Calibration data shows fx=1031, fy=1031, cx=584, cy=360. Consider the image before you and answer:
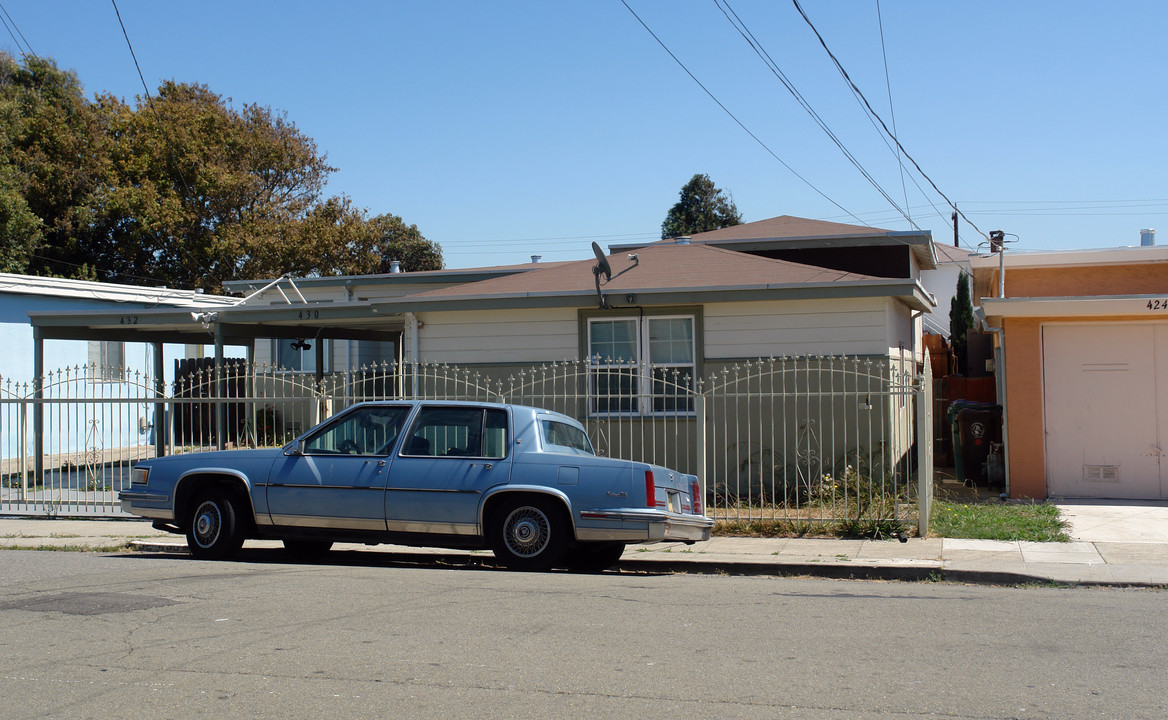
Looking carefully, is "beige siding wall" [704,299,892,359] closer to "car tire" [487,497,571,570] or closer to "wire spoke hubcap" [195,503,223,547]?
"car tire" [487,497,571,570]

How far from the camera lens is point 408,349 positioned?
15508mm

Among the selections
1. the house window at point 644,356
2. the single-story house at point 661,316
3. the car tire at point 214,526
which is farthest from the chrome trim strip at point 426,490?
the house window at point 644,356

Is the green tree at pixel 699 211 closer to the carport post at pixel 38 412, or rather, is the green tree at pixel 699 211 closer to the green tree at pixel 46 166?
the green tree at pixel 46 166

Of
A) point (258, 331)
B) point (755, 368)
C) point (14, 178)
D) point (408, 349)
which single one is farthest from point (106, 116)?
point (755, 368)

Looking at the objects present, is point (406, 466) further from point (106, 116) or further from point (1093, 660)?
point (106, 116)

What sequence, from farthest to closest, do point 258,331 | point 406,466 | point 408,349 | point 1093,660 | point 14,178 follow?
point 14,178
point 258,331
point 408,349
point 406,466
point 1093,660

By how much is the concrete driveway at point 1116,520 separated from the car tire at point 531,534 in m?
5.80

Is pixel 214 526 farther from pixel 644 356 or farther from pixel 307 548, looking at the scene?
pixel 644 356

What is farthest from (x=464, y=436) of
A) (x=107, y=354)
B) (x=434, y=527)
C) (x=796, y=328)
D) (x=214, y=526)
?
(x=107, y=354)

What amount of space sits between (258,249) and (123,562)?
1086 inches

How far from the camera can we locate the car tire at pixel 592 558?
10070 mm

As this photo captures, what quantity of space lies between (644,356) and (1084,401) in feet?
19.5

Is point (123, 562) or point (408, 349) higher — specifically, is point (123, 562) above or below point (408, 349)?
below

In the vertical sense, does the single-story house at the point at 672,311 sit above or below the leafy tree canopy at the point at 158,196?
below
